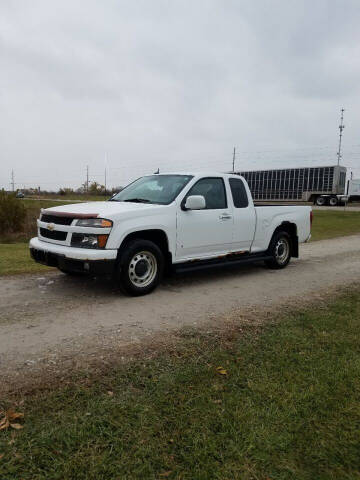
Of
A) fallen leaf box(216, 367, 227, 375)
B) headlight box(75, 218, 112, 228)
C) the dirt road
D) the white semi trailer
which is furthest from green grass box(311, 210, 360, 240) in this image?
the white semi trailer

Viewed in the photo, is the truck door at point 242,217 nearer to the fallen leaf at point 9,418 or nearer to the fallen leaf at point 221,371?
the fallen leaf at point 221,371

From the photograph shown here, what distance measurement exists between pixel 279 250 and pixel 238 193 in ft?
6.22

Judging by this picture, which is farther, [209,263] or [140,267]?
[209,263]

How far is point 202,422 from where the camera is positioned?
262 centimetres

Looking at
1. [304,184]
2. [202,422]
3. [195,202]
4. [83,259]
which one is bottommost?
[202,422]

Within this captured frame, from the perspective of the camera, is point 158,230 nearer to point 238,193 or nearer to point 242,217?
point 242,217

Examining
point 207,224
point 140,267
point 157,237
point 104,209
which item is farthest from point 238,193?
point 104,209

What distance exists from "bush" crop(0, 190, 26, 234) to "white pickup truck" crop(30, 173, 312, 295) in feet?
36.5

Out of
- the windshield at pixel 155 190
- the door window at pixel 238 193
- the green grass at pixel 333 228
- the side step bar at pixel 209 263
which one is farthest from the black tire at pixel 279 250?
the green grass at pixel 333 228

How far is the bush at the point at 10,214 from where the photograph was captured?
1630 centimetres

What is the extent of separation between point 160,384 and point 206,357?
67 cm

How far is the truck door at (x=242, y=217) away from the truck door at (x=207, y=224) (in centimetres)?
18

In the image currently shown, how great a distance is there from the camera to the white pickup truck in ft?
17.4

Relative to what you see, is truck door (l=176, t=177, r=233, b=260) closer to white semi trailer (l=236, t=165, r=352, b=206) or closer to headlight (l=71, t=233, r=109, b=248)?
headlight (l=71, t=233, r=109, b=248)
